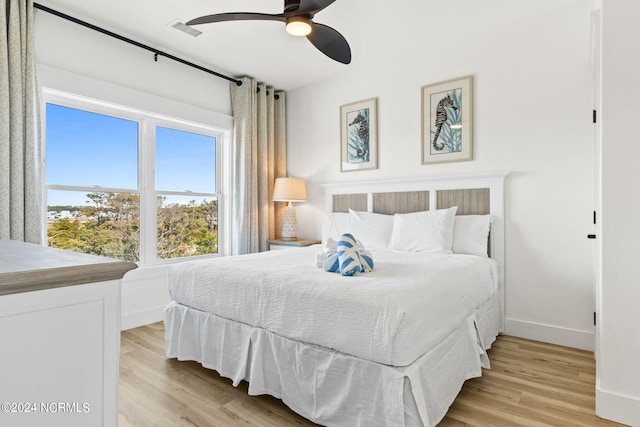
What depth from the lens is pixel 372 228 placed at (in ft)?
11.2

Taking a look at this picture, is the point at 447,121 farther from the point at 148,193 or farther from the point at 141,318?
the point at 141,318

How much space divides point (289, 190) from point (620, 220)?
3.05 metres

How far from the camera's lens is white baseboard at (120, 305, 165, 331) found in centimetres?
320

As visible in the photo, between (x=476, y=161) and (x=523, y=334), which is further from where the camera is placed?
(x=476, y=161)

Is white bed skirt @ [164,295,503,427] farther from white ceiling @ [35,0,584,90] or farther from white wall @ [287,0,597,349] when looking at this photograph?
white ceiling @ [35,0,584,90]

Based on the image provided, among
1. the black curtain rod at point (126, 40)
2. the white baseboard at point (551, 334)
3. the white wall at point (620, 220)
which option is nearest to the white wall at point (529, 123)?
the white baseboard at point (551, 334)

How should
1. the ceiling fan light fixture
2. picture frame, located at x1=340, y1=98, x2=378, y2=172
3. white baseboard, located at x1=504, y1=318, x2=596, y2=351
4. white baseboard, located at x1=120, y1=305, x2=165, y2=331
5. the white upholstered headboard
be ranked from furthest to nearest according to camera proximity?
picture frame, located at x1=340, y1=98, x2=378, y2=172 < white baseboard, located at x1=120, y1=305, x2=165, y2=331 < the white upholstered headboard < white baseboard, located at x1=504, y1=318, x2=596, y2=351 < the ceiling fan light fixture

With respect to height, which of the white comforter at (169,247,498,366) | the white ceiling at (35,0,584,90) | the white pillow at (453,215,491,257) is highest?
the white ceiling at (35,0,584,90)

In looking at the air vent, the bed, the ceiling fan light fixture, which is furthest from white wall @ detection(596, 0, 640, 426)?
the air vent

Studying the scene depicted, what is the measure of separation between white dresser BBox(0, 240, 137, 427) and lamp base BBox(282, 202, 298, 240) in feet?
11.3

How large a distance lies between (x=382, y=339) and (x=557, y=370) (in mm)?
1640

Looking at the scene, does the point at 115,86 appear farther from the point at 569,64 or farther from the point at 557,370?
the point at 557,370

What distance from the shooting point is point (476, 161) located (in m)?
3.24

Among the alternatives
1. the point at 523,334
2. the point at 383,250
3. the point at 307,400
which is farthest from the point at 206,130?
the point at 523,334
